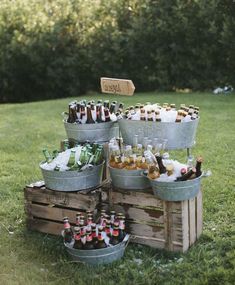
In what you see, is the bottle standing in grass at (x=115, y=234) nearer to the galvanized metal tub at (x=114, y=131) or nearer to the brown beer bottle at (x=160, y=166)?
the brown beer bottle at (x=160, y=166)

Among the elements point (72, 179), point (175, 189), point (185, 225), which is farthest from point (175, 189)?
point (72, 179)

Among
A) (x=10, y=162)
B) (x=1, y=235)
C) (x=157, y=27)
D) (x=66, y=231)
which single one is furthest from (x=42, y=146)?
(x=157, y=27)

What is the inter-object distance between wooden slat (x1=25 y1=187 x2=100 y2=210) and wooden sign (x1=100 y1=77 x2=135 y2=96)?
2.72ft

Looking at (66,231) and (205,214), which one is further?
(205,214)

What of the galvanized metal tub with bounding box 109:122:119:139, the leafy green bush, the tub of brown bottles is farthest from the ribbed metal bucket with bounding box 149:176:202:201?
the leafy green bush

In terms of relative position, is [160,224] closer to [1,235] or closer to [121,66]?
[1,235]

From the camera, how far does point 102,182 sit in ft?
14.5

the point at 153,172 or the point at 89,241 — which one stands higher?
the point at 153,172

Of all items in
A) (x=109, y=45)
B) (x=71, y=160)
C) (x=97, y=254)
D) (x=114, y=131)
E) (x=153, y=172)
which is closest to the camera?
(x=97, y=254)

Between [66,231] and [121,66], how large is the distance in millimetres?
8427

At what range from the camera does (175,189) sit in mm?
3857

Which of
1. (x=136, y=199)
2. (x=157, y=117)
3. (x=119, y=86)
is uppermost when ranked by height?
(x=119, y=86)

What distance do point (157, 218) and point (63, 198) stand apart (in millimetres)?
769

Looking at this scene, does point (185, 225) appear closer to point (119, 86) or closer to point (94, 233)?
point (94, 233)
